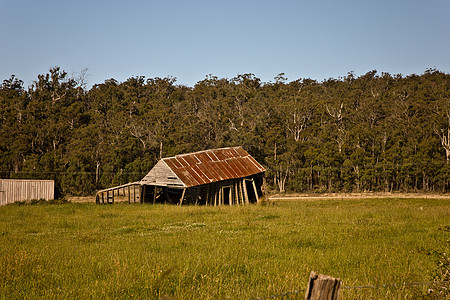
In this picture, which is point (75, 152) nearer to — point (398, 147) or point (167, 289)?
point (398, 147)

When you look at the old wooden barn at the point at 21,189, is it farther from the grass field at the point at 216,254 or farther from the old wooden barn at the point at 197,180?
the grass field at the point at 216,254

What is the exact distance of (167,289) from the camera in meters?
7.31

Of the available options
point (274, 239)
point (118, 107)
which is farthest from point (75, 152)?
point (274, 239)

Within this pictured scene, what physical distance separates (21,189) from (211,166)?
13932 mm

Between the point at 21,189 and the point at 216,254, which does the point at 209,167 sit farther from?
the point at 216,254

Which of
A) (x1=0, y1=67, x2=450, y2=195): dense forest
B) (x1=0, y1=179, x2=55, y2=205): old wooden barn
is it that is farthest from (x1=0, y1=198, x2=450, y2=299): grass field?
(x1=0, y1=67, x2=450, y2=195): dense forest

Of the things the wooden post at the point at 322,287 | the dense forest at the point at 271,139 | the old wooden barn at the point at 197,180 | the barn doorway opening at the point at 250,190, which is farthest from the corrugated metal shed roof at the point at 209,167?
the wooden post at the point at 322,287

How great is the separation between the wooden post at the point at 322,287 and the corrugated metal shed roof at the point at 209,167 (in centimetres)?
2387

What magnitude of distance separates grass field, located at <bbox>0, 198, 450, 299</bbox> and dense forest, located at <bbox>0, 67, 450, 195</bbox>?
2690 centimetres

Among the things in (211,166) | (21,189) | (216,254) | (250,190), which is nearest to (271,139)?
(250,190)

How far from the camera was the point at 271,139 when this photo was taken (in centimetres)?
4972

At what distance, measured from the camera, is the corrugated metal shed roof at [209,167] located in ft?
96.1

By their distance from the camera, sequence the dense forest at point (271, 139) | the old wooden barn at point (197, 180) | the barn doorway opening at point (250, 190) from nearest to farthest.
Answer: the old wooden barn at point (197, 180), the barn doorway opening at point (250, 190), the dense forest at point (271, 139)

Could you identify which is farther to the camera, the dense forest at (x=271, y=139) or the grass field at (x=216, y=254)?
the dense forest at (x=271, y=139)
